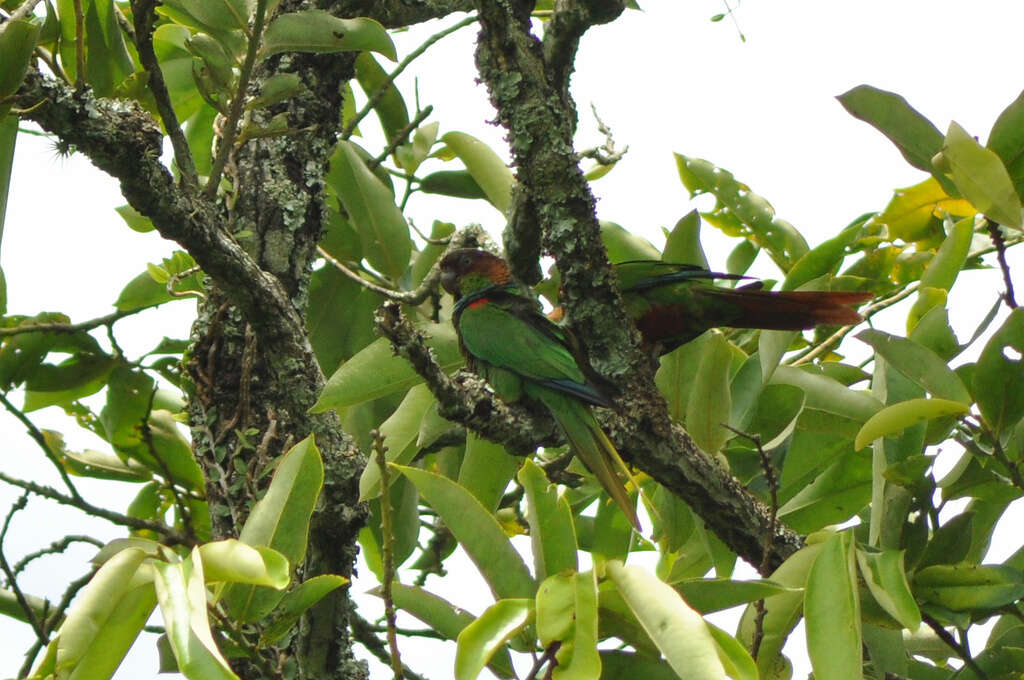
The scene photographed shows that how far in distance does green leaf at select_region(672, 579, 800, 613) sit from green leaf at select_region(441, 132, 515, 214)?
1388 mm

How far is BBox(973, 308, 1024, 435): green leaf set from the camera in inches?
69.1

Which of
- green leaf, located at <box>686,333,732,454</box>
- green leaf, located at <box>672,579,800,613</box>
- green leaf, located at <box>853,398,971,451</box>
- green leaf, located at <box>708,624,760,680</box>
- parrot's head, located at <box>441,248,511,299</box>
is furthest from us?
parrot's head, located at <box>441,248,511,299</box>

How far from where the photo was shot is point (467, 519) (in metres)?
1.53

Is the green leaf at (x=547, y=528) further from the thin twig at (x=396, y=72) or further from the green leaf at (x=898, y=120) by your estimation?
the thin twig at (x=396, y=72)

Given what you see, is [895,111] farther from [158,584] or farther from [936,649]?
[158,584]

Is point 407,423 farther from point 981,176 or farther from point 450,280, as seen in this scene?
point 981,176

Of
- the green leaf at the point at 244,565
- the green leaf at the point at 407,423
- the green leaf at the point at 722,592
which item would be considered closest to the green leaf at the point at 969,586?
the green leaf at the point at 722,592

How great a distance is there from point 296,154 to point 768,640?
1.51 metres

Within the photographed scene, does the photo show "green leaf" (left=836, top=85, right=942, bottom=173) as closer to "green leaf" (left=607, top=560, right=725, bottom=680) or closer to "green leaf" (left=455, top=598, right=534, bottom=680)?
"green leaf" (left=607, top=560, right=725, bottom=680)

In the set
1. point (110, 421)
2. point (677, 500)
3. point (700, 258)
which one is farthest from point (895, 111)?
point (110, 421)

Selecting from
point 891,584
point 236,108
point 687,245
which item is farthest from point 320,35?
point 891,584

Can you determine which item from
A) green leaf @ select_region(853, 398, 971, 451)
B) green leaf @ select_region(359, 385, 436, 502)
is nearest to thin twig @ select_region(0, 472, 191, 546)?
green leaf @ select_region(359, 385, 436, 502)

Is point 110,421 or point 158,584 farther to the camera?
point 110,421

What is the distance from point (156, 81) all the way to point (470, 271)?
4.24ft
